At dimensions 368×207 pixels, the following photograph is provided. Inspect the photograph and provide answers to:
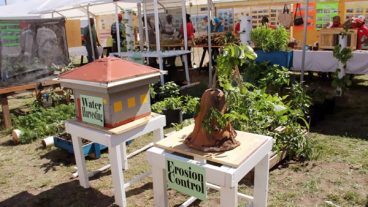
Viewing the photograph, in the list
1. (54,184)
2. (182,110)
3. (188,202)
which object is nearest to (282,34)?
(182,110)

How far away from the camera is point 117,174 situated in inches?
103

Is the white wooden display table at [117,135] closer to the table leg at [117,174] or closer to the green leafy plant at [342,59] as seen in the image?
the table leg at [117,174]

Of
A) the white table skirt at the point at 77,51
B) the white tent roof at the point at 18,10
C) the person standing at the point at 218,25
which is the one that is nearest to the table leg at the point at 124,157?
the person standing at the point at 218,25

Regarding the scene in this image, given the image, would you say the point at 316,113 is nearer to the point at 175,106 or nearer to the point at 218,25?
the point at 175,106

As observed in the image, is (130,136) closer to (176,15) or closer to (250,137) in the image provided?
(250,137)

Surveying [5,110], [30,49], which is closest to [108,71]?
Answer: [5,110]

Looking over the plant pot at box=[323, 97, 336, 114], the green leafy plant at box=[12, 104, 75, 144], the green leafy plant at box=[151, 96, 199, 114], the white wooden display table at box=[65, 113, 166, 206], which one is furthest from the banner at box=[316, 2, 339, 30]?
the white wooden display table at box=[65, 113, 166, 206]

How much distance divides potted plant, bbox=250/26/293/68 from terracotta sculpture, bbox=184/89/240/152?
3822mm

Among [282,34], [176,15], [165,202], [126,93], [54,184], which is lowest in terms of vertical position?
[54,184]

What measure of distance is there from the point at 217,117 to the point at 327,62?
470cm

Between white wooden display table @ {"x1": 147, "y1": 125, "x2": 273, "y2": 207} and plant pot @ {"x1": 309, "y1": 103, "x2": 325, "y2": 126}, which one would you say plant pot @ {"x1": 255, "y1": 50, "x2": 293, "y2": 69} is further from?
white wooden display table @ {"x1": 147, "y1": 125, "x2": 273, "y2": 207}

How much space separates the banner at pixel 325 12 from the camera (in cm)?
1087

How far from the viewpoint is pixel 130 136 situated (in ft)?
8.60

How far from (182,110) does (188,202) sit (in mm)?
2151
